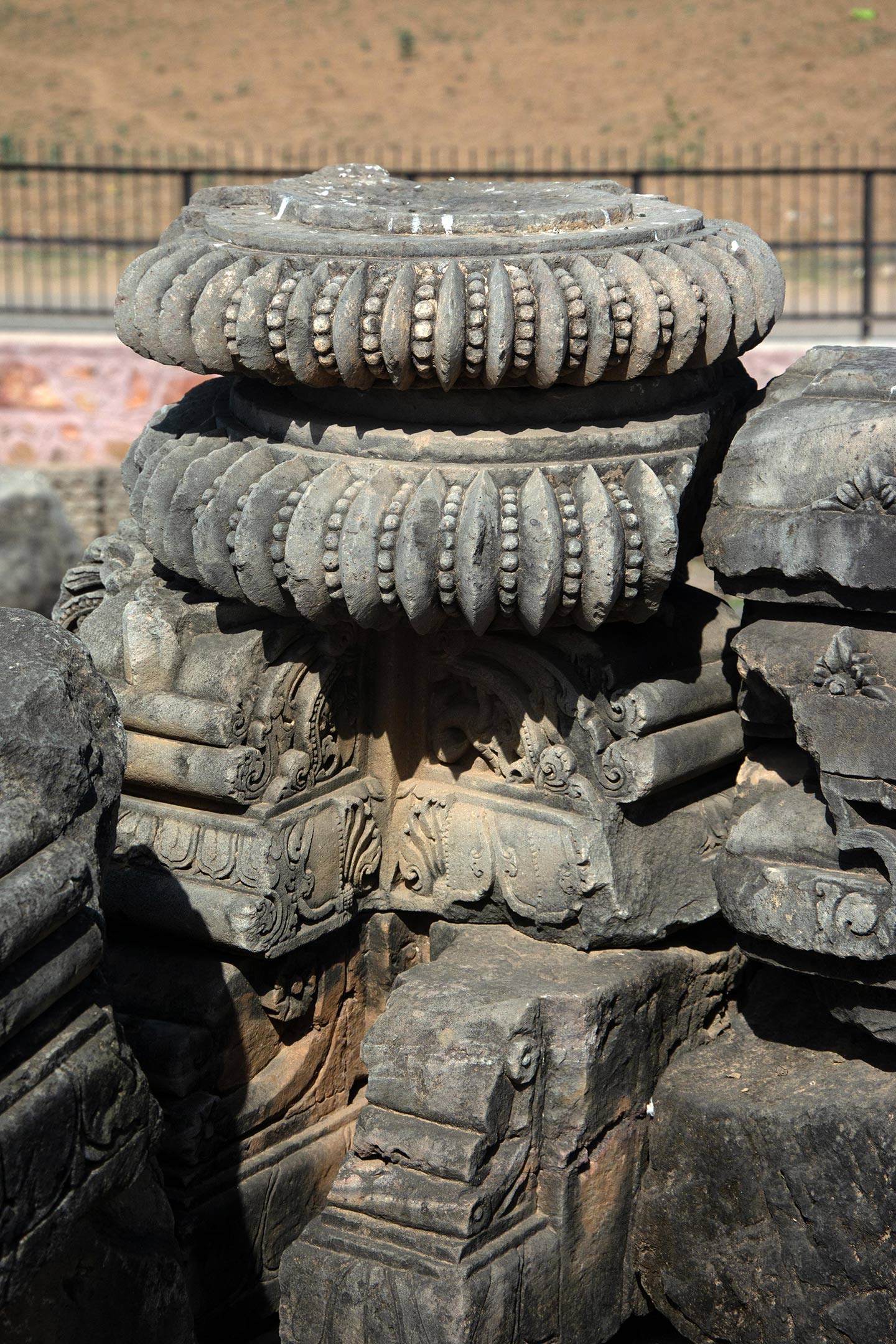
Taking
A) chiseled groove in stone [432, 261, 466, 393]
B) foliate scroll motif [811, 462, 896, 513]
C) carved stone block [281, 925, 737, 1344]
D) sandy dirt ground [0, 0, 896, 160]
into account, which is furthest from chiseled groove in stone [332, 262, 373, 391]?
sandy dirt ground [0, 0, 896, 160]

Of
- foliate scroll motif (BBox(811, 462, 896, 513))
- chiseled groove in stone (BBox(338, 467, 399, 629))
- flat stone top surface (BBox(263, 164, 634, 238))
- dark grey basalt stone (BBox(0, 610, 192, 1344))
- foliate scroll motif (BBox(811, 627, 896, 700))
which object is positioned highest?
flat stone top surface (BBox(263, 164, 634, 238))

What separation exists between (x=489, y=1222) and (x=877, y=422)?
4.98ft

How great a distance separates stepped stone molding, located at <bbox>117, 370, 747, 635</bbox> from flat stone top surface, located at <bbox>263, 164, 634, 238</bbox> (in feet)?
1.08

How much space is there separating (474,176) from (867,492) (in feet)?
31.9

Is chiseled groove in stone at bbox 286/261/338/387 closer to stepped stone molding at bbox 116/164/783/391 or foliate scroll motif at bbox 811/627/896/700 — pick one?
stepped stone molding at bbox 116/164/783/391

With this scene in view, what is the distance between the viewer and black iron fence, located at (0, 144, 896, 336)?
39.5 feet

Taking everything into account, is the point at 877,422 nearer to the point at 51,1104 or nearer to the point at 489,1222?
the point at 489,1222

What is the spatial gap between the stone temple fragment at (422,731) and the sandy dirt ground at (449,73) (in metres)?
16.0

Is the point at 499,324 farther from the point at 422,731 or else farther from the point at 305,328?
the point at 422,731

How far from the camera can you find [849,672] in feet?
8.68

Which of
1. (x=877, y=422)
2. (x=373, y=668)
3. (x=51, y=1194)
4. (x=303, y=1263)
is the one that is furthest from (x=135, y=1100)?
(x=877, y=422)

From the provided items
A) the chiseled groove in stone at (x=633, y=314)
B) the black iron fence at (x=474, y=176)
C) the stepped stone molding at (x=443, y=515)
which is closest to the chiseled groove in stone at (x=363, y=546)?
the stepped stone molding at (x=443, y=515)

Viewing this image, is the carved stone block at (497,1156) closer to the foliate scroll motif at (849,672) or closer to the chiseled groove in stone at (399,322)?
the foliate scroll motif at (849,672)

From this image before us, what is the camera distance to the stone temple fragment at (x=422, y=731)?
2672 mm
